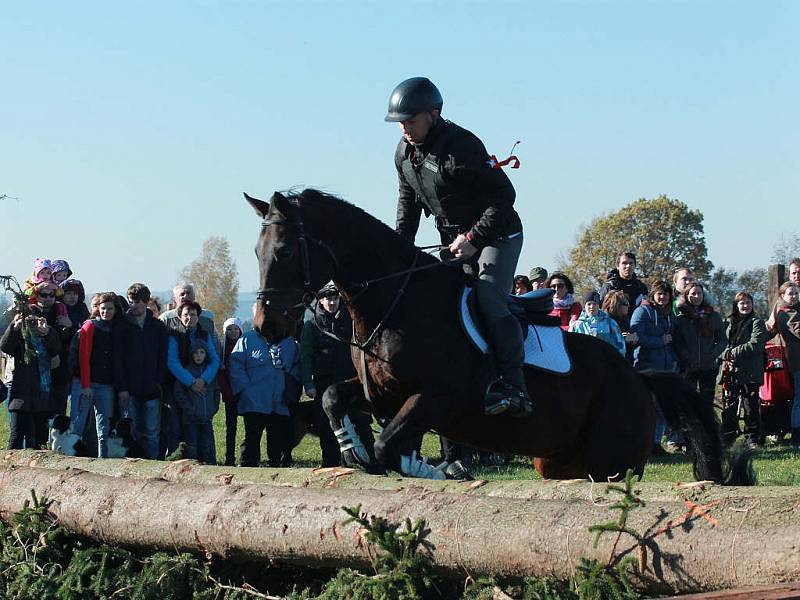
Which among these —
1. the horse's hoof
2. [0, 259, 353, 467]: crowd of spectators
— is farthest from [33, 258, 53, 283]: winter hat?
the horse's hoof

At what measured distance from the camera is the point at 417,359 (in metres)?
7.23

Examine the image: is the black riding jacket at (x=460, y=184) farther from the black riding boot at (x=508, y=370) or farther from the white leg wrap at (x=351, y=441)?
the white leg wrap at (x=351, y=441)

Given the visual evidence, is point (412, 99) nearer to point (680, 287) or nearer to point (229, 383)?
point (229, 383)

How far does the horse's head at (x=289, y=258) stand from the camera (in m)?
7.03

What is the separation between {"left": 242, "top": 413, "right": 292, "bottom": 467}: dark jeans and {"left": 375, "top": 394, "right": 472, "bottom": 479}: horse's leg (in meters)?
5.46

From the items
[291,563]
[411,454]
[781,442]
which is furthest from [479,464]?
[291,563]

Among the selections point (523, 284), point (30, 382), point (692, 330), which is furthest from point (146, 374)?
point (692, 330)

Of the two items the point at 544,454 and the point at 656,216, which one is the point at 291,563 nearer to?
the point at 544,454

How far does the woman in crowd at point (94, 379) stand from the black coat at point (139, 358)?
0.09 meters

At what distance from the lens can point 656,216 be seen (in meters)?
62.9

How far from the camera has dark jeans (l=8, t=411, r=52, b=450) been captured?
11523 mm

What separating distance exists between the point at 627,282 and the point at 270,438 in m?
5.11

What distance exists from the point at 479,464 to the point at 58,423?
16.8ft

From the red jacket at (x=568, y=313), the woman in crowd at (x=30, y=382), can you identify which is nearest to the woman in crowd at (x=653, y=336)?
the red jacket at (x=568, y=313)
